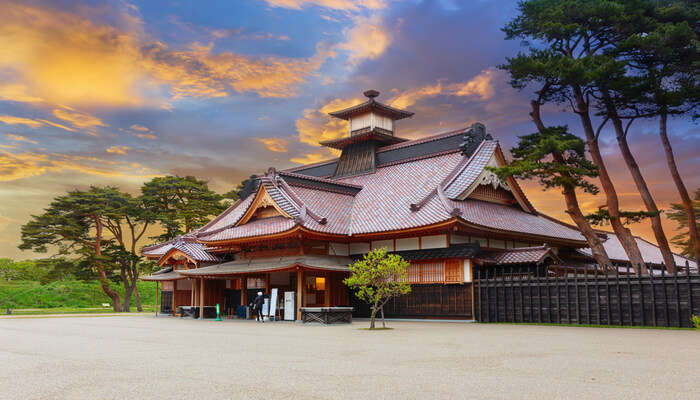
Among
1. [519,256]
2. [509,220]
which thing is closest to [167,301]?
[509,220]

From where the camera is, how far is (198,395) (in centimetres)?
780

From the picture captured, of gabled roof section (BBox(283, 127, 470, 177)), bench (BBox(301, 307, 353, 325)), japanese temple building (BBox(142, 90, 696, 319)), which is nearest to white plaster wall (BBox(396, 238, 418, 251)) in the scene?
japanese temple building (BBox(142, 90, 696, 319))

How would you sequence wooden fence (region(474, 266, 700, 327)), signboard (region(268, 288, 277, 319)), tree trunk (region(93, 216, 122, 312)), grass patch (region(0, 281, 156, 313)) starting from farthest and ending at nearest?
grass patch (region(0, 281, 156, 313)), tree trunk (region(93, 216, 122, 312)), signboard (region(268, 288, 277, 319)), wooden fence (region(474, 266, 700, 327))

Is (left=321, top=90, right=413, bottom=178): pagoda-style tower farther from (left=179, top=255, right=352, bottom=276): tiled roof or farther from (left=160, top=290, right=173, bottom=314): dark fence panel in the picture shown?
(left=160, top=290, right=173, bottom=314): dark fence panel

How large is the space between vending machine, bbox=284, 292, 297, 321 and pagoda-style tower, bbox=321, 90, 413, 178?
14270 millimetres

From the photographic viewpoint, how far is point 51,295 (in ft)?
197

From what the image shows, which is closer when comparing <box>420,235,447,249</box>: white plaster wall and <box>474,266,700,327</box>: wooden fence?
<box>474,266,700,327</box>: wooden fence

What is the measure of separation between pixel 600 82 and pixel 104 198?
4068cm

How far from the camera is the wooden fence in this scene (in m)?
20.5

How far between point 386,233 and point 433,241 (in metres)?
2.50

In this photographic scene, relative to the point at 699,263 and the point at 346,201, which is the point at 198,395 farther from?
the point at 346,201

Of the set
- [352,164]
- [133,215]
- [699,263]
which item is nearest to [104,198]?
[133,215]

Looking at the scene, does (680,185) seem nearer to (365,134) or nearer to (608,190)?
(608,190)

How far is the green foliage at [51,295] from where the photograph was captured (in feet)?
189
